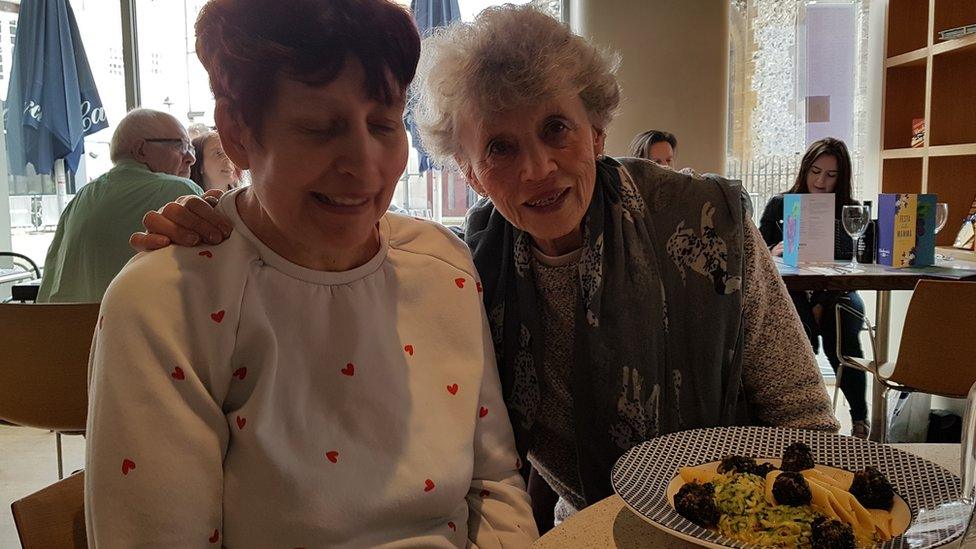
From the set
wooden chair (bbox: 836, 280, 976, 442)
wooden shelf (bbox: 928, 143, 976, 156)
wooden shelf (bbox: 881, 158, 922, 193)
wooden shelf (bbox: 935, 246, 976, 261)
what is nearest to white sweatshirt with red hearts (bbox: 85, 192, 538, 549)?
wooden chair (bbox: 836, 280, 976, 442)

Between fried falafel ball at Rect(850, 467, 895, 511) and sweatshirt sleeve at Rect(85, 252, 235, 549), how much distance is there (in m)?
0.84

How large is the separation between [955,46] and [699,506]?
13.8ft

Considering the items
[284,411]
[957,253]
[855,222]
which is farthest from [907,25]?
[284,411]

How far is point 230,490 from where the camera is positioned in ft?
3.58

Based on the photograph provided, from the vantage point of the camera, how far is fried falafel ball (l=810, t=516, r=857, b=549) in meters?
0.86

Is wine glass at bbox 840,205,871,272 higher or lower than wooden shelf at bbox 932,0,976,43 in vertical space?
lower

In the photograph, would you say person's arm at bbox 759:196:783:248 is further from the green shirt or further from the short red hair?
the short red hair

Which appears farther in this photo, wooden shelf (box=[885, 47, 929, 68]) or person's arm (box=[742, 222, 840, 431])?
wooden shelf (box=[885, 47, 929, 68])

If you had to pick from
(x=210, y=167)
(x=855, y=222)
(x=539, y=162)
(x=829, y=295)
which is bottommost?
(x=829, y=295)

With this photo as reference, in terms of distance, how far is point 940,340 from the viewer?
9.52 feet

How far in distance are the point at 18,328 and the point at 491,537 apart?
6.22 ft

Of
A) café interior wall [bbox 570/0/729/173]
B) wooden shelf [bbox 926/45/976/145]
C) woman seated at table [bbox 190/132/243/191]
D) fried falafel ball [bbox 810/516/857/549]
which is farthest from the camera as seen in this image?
café interior wall [bbox 570/0/729/173]

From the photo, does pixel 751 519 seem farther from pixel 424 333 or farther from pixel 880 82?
pixel 880 82

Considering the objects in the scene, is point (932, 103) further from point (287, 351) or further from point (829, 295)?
point (287, 351)
